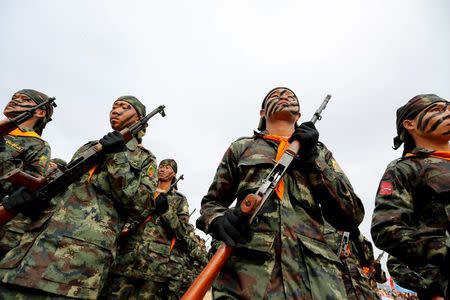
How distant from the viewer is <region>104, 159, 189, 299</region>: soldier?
16.8 ft

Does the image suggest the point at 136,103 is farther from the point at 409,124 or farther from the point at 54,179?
the point at 409,124

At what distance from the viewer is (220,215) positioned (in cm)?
239

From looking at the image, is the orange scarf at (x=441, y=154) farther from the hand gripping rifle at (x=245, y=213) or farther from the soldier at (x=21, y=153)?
the soldier at (x=21, y=153)

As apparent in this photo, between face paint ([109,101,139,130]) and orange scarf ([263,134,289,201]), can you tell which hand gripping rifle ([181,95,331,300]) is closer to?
orange scarf ([263,134,289,201])

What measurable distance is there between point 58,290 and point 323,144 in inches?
105

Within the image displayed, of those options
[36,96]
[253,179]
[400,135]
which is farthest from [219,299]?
[36,96]

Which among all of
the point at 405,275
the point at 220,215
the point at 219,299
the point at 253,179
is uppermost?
the point at 253,179

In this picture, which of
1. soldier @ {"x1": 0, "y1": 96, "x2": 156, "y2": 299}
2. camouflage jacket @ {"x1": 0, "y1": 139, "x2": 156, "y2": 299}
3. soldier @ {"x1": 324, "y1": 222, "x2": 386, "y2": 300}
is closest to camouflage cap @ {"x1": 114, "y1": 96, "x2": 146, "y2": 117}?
soldier @ {"x1": 0, "y1": 96, "x2": 156, "y2": 299}

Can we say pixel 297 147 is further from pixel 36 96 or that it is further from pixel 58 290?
pixel 36 96

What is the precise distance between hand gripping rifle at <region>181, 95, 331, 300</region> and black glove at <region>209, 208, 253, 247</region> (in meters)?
0.04

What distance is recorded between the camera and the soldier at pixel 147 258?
16.8 ft

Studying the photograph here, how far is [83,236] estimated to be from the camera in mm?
2953

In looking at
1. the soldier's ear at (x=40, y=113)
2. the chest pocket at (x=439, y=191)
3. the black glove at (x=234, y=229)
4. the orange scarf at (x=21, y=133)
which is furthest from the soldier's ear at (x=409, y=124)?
the soldier's ear at (x=40, y=113)

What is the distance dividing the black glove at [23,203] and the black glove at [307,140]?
2.56m
